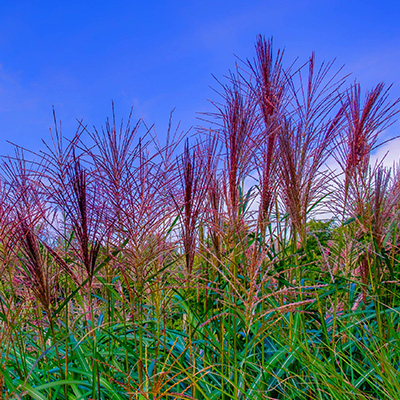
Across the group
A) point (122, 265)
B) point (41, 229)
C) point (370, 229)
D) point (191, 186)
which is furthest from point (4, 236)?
point (370, 229)

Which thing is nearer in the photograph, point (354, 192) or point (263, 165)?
point (263, 165)

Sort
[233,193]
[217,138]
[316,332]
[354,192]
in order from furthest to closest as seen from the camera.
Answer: [354,192], [316,332], [217,138], [233,193]

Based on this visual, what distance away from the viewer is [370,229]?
10.5 ft

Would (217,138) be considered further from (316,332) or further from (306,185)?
(316,332)

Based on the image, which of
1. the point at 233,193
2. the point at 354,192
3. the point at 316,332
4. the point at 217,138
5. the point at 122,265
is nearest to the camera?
the point at 122,265

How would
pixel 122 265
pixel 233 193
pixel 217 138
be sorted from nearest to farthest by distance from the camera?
pixel 122 265 → pixel 233 193 → pixel 217 138

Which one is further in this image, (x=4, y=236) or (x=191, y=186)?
(x=191, y=186)

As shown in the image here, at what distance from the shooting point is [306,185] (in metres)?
2.90

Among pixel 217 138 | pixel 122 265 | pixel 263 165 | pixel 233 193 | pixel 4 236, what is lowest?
pixel 122 265

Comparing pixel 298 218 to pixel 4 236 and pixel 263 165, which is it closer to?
pixel 263 165

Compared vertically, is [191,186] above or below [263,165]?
below

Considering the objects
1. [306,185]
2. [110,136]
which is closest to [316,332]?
[306,185]

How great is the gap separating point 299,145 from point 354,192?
2.80 ft

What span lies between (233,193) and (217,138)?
1.65 feet
